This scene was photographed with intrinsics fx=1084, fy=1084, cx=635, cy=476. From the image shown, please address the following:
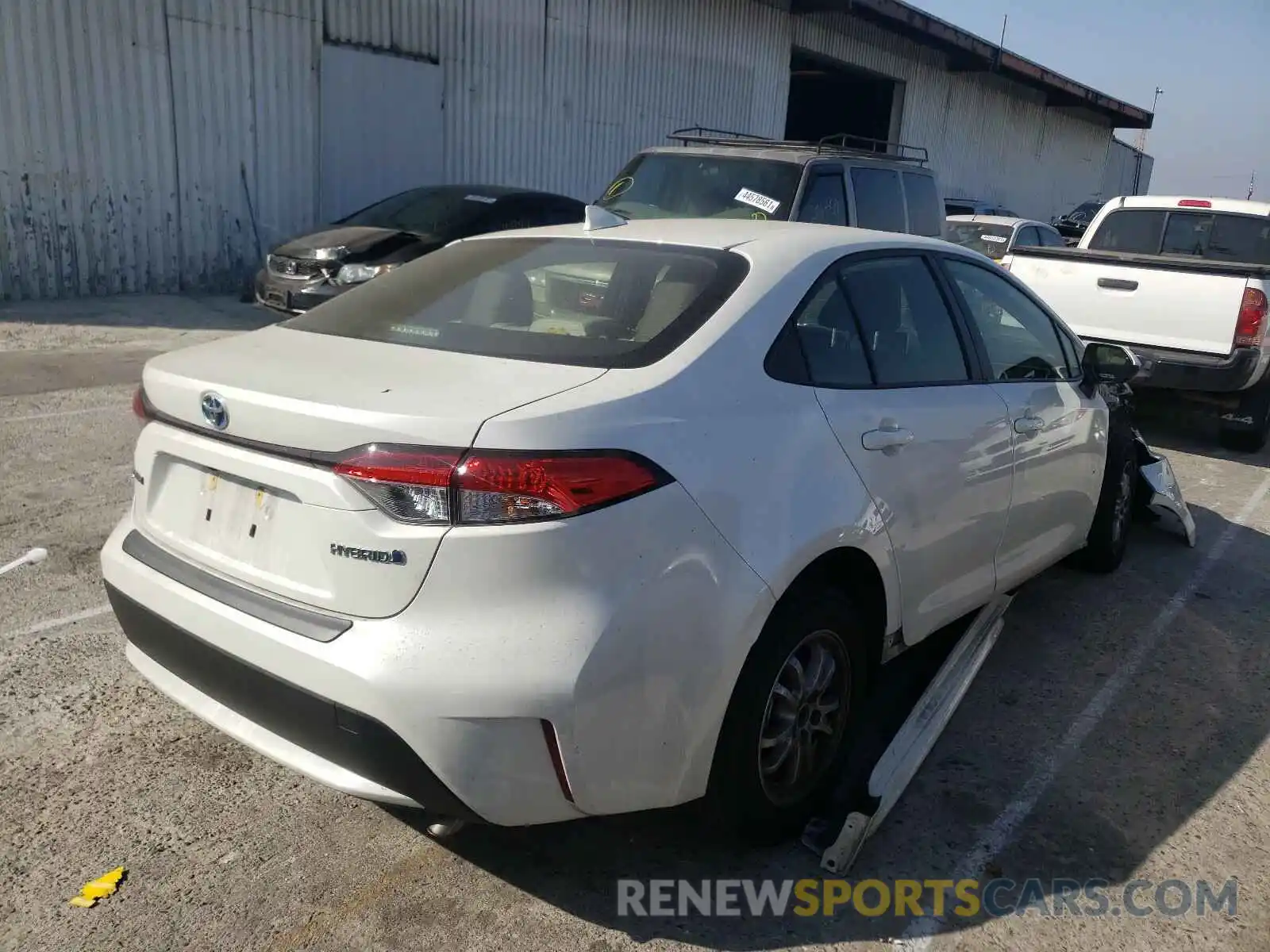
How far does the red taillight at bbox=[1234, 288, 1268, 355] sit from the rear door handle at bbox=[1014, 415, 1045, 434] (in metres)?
4.55

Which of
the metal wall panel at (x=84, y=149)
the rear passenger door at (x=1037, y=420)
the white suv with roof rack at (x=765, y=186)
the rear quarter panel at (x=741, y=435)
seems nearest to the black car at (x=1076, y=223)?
the white suv with roof rack at (x=765, y=186)

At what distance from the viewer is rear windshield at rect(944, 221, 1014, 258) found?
41.7 feet

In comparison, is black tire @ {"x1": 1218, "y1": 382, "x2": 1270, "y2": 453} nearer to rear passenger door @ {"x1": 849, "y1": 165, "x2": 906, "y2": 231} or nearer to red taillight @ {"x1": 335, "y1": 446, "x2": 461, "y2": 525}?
rear passenger door @ {"x1": 849, "y1": 165, "x2": 906, "y2": 231}

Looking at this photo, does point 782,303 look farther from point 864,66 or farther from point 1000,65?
point 1000,65

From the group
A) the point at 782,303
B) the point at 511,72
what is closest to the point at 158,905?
the point at 782,303

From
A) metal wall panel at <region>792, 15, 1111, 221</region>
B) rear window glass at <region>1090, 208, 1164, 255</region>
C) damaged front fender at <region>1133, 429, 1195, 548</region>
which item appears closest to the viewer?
damaged front fender at <region>1133, 429, 1195, 548</region>

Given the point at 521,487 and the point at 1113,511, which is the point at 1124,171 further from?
the point at 521,487

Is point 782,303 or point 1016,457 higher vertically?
point 782,303

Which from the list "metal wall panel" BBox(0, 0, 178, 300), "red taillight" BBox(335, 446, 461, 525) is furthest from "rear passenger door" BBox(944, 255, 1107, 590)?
"metal wall panel" BBox(0, 0, 178, 300)

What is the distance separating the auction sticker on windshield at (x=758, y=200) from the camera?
809 cm

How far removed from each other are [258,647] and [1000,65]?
26.0 meters

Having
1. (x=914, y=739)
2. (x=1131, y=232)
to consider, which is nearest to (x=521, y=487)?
(x=914, y=739)

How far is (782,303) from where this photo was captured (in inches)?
119

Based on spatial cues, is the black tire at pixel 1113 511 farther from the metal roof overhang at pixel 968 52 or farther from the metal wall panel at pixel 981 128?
the metal wall panel at pixel 981 128
